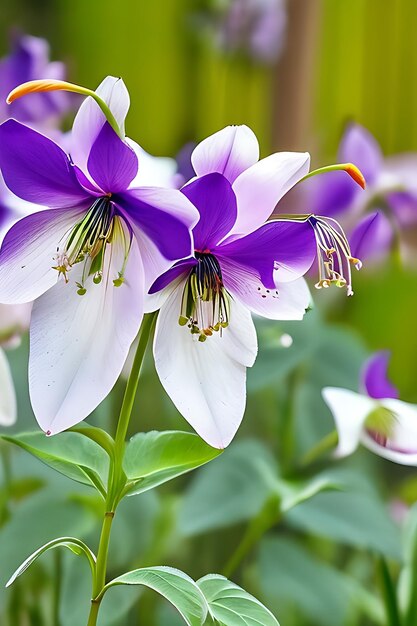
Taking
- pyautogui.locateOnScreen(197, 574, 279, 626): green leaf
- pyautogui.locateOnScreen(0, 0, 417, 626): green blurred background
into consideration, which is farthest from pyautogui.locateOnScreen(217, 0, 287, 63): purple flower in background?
pyautogui.locateOnScreen(197, 574, 279, 626): green leaf

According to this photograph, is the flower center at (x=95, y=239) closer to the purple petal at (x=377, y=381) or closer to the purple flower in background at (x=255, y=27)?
the purple petal at (x=377, y=381)

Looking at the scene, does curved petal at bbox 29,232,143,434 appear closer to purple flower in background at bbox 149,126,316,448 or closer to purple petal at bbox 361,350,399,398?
purple flower in background at bbox 149,126,316,448

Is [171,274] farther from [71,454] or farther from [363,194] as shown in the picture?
[363,194]

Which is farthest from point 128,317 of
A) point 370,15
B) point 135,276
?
point 370,15

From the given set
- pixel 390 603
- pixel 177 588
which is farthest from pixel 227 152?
pixel 390 603

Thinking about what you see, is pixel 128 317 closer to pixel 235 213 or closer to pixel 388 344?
pixel 235 213
